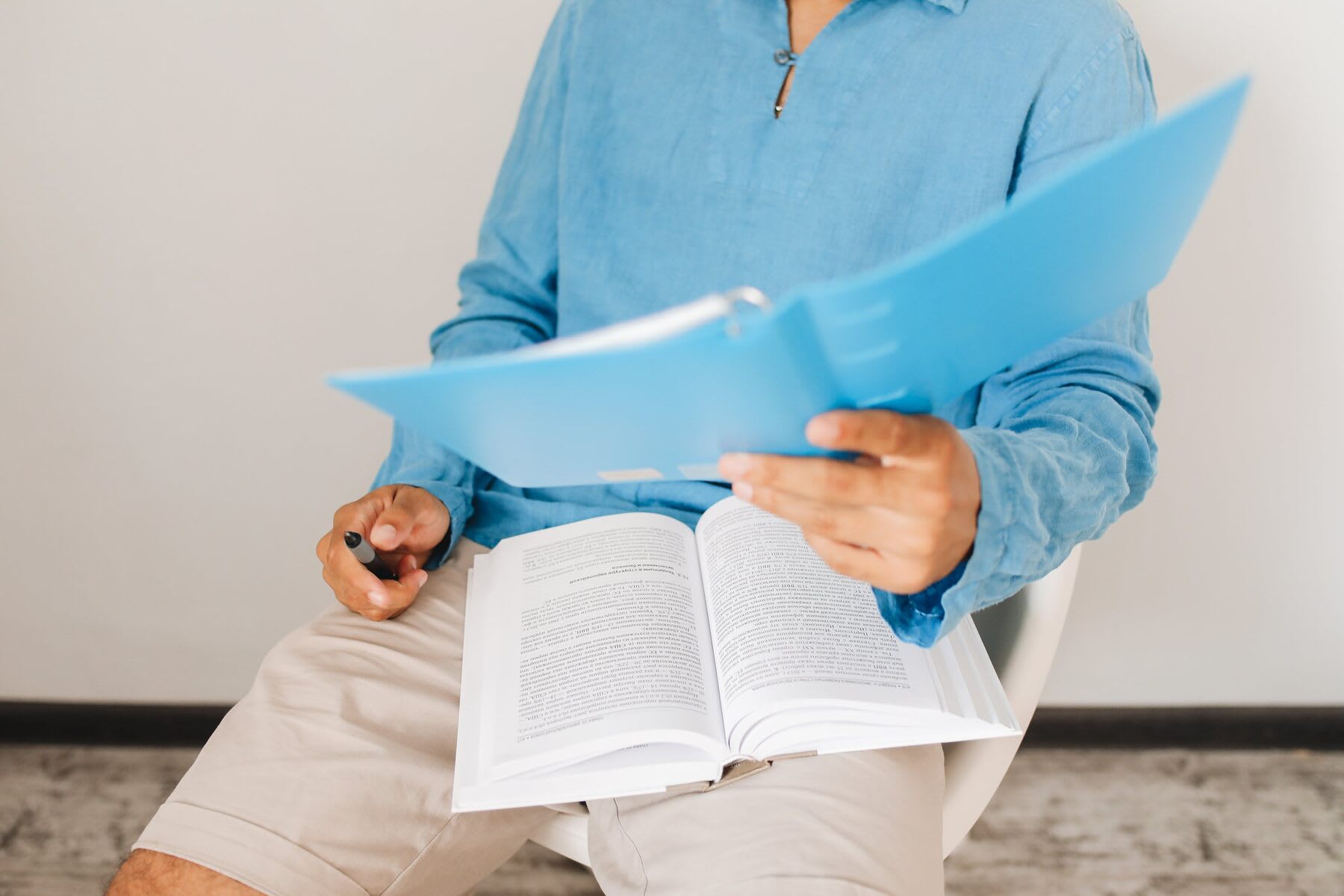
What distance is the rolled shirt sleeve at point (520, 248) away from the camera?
1037mm

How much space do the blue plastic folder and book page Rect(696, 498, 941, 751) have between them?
21cm

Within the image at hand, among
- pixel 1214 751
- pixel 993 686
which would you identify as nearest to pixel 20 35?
pixel 993 686

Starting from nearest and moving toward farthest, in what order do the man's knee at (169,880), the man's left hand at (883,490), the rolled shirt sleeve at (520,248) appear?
the man's left hand at (883,490), the man's knee at (169,880), the rolled shirt sleeve at (520,248)

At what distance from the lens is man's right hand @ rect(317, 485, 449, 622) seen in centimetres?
85

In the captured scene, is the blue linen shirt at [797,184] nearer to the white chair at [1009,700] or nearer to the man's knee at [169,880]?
the white chair at [1009,700]

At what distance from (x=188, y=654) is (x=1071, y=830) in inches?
54.1

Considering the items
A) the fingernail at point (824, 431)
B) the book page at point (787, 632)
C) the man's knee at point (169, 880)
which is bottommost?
the man's knee at point (169, 880)

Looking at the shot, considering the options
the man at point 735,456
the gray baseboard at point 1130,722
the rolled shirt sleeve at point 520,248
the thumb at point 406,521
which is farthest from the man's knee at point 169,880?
the gray baseboard at point 1130,722

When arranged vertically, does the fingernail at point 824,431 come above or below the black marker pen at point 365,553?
above

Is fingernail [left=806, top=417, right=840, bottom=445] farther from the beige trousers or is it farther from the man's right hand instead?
the man's right hand

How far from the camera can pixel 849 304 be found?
42 centimetres

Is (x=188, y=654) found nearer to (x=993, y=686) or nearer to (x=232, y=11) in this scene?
(x=232, y=11)

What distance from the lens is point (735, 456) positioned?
547 mm

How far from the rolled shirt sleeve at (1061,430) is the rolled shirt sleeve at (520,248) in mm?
494
